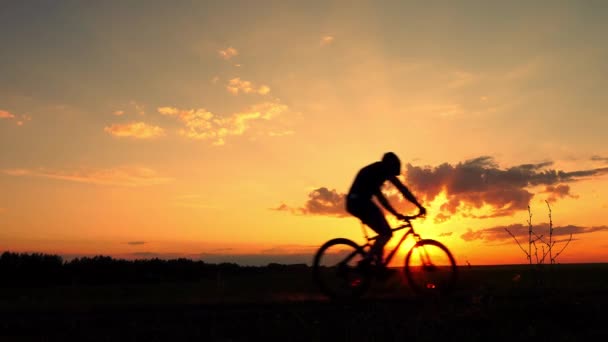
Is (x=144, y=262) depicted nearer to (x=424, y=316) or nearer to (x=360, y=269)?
(x=360, y=269)

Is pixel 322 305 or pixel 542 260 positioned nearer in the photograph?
pixel 322 305

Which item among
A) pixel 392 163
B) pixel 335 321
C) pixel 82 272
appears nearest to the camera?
pixel 335 321

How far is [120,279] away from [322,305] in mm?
28777

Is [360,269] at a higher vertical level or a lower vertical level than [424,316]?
higher

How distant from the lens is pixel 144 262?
128 feet

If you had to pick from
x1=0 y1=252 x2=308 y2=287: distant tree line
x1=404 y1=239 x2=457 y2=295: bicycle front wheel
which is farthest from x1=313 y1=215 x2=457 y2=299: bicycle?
x1=0 y1=252 x2=308 y2=287: distant tree line

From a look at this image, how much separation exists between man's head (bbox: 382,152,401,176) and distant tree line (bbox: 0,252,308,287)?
22.9 meters

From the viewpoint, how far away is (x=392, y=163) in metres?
10.6

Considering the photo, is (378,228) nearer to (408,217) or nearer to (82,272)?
(408,217)

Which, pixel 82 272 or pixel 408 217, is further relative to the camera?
pixel 82 272

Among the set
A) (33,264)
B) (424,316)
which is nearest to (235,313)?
(424,316)

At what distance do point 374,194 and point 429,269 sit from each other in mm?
2108

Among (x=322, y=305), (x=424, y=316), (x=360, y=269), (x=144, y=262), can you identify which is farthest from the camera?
(x=144, y=262)

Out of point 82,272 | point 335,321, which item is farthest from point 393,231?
point 82,272
